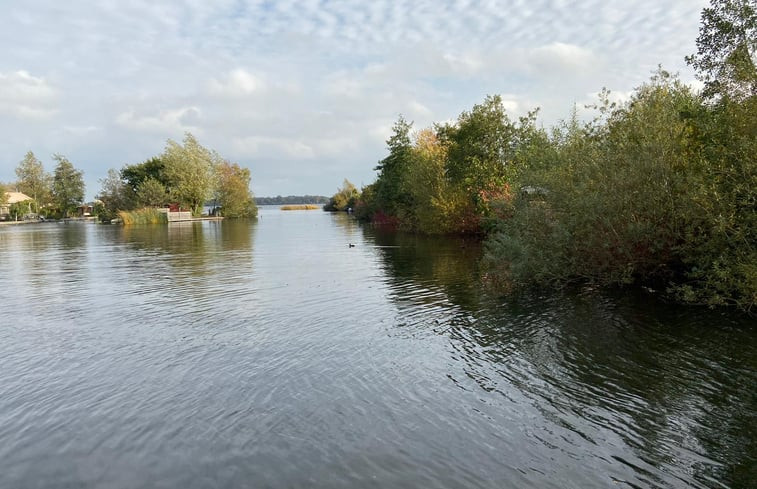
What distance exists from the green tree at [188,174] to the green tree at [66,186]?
31661 millimetres

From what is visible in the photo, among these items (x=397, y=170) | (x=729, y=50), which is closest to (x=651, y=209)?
(x=729, y=50)

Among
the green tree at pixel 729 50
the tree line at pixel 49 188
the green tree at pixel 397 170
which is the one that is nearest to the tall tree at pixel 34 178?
the tree line at pixel 49 188

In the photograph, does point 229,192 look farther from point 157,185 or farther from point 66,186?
point 66,186

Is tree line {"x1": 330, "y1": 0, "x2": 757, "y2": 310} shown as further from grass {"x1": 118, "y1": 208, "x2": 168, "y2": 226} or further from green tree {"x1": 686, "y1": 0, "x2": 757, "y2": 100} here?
grass {"x1": 118, "y1": 208, "x2": 168, "y2": 226}

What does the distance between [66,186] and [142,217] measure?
139 ft

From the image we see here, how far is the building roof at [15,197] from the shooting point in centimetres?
10390

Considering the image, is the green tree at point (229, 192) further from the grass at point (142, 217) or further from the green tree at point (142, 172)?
the grass at point (142, 217)

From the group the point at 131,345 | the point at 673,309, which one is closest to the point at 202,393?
the point at 131,345

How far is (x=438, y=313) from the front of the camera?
16031 millimetres

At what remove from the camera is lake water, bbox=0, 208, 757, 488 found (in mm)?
6844

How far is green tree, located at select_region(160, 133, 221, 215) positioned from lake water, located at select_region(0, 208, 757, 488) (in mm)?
76768

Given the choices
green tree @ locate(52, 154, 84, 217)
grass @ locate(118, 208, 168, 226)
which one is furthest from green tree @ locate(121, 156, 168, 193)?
green tree @ locate(52, 154, 84, 217)

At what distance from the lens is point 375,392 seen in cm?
954

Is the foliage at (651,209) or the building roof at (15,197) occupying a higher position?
the building roof at (15,197)
